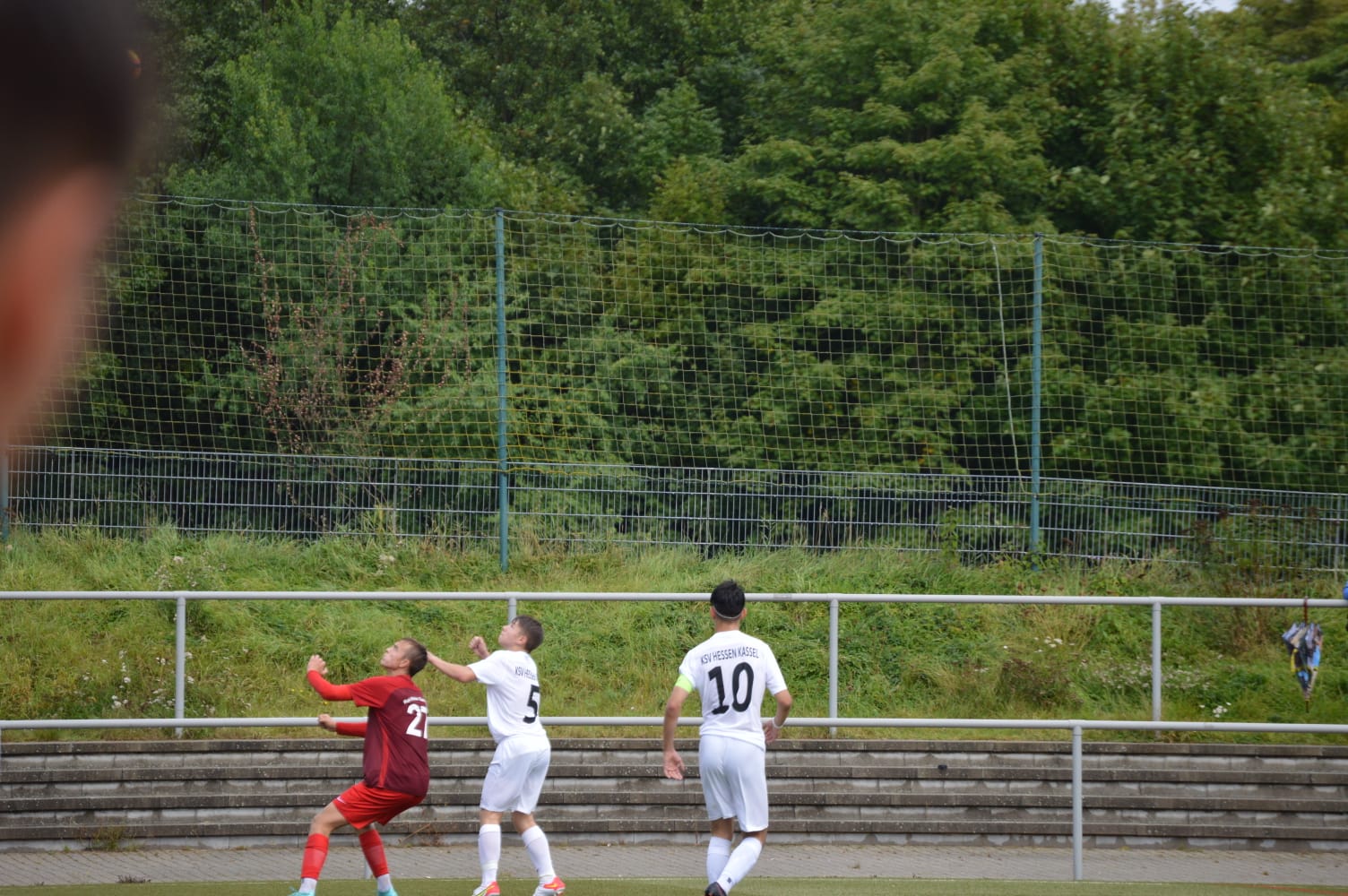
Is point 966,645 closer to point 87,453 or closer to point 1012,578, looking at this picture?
point 1012,578

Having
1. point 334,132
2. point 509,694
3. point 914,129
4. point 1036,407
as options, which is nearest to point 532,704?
point 509,694

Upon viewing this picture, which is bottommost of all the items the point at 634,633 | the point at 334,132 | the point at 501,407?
the point at 634,633

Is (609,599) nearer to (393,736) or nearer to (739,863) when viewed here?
(393,736)

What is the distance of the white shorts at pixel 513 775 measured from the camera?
311 inches

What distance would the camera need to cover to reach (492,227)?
15.4 m

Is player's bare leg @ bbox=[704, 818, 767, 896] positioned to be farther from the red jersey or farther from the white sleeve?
the red jersey

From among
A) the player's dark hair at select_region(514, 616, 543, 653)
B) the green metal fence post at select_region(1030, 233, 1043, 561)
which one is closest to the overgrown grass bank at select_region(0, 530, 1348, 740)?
the green metal fence post at select_region(1030, 233, 1043, 561)

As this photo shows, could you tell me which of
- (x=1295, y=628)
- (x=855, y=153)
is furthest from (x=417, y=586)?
(x=855, y=153)

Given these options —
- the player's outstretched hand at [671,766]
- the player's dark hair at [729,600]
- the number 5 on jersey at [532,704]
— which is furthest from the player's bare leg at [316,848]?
the player's dark hair at [729,600]

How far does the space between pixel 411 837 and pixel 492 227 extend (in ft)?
24.6

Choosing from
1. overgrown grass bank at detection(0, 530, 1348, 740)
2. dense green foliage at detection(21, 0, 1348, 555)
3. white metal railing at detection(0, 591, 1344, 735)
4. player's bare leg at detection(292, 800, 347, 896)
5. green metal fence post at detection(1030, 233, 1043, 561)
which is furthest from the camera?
dense green foliage at detection(21, 0, 1348, 555)

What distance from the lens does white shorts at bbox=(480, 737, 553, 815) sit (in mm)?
7910

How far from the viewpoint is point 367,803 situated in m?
7.43

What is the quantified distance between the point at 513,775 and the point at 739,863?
138cm
